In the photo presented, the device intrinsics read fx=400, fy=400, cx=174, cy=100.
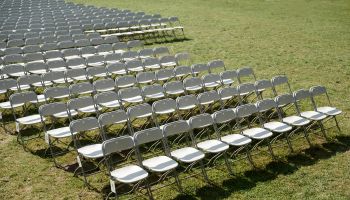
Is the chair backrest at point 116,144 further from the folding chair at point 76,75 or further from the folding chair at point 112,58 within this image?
the folding chair at point 112,58

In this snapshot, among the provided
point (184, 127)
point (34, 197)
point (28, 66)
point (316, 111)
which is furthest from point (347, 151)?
point (28, 66)

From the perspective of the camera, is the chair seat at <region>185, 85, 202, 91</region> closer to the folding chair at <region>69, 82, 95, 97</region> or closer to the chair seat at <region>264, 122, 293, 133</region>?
the folding chair at <region>69, 82, 95, 97</region>

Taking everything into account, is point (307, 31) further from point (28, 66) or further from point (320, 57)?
point (28, 66)

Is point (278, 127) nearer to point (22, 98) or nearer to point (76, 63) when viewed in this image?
point (22, 98)

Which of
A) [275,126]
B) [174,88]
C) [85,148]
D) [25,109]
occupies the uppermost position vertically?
[174,88]

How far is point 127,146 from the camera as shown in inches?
249

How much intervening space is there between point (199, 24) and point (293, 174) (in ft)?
49.9

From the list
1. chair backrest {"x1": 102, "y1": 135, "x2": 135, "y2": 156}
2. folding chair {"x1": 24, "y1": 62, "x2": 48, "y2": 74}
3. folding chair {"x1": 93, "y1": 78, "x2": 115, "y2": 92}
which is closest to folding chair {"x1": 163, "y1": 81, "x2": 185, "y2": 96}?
folding chair {"x1": 93, "y1": 78, "x2": 115, "y2": 92}

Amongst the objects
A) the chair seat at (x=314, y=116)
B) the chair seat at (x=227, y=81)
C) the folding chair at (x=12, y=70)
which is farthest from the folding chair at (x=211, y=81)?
the folding chair at (x=12, y=70)

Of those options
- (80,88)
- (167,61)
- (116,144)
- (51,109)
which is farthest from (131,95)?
(167,61)

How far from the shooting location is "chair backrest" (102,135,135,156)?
20.0 feet

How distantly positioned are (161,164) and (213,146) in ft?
3.69

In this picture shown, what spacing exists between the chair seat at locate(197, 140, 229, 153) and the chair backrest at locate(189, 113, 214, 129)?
0.34 m

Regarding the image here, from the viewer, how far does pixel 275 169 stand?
23.2 ft
